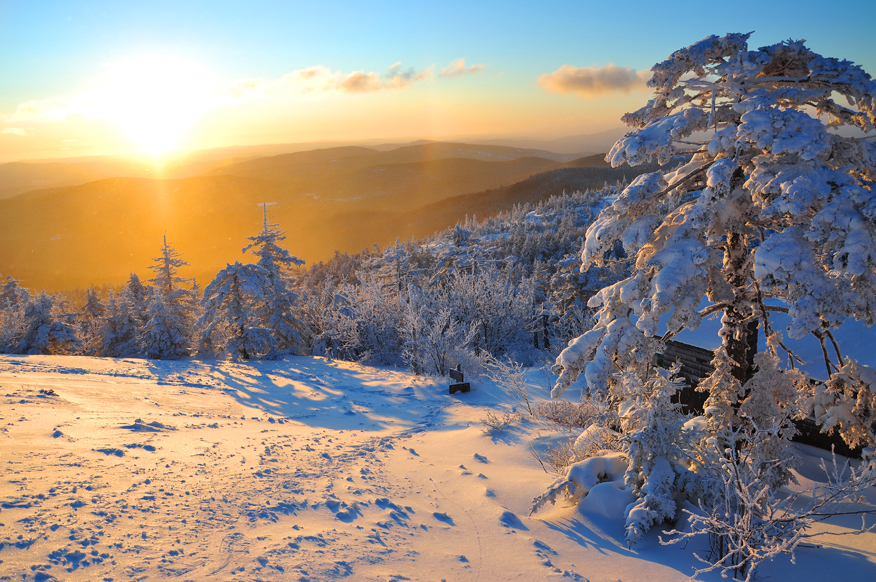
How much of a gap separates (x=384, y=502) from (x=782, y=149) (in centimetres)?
629

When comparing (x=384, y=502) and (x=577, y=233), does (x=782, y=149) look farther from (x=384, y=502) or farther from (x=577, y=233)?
(x=577, y=233)

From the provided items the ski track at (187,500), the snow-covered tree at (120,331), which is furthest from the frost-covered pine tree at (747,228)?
the snow-covered tree at (120,331)

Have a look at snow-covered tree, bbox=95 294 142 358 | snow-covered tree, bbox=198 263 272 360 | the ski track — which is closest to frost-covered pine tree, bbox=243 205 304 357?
snow-covered tree, bbox=198 263 272 360

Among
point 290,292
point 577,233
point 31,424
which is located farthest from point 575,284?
point 577,233

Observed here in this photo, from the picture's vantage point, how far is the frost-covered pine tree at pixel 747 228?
4.35m

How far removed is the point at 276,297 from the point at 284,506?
68.4ft

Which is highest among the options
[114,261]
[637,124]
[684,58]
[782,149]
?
[684,58]

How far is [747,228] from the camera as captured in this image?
5.57 meters

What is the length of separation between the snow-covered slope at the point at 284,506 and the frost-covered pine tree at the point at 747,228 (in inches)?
73.0

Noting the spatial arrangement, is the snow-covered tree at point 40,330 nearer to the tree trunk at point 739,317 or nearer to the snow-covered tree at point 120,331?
the snow-covered tree at point 120,331

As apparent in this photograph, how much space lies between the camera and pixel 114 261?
637 ft

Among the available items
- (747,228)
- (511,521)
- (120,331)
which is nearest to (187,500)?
(511,521)

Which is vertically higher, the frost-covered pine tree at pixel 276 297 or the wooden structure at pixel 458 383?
the frost-covered pine tree at pixel 276 297

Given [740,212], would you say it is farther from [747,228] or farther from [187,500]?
[187,500]
